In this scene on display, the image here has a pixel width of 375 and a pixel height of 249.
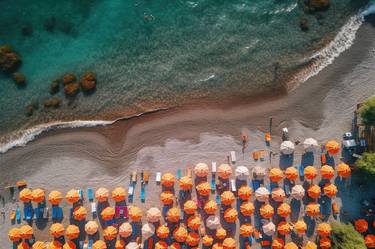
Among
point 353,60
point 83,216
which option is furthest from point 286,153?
point 83,216

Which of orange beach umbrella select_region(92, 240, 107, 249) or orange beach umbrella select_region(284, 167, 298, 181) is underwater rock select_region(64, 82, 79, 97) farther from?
orange beach umbrella select_region(284, 167, 298, 181)

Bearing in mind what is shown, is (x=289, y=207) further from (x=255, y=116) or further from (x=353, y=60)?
(x=353, y=60)

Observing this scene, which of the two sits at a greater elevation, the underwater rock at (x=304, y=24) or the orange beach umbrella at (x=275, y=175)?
the underwater rock at (x=304, y=24)

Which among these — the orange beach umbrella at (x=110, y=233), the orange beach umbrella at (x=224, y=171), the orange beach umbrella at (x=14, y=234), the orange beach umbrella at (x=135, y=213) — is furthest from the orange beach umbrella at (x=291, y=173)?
the orange beach umbrella at (x=14, y=234)

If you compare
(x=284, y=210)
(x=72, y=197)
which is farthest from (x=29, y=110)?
(x=284, y=210)

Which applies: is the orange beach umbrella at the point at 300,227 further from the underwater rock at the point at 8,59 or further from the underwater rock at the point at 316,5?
the underwater rock at the point at 8,59
